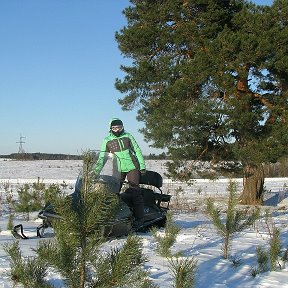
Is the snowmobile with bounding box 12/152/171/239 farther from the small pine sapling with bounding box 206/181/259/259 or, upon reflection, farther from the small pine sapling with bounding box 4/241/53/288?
the small pine sapling with bounding box 4/241/53/288

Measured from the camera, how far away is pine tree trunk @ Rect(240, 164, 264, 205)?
15.9m

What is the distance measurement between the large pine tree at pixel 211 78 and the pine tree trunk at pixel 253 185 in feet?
0.11

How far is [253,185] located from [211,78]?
4.46 metres

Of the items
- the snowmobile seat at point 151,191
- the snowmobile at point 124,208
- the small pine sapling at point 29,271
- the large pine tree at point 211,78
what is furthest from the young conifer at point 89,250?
the large pine tree at point 211,78

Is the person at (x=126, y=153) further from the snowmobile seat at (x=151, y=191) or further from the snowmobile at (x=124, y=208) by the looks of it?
the snowmobile seat at (x=151, y=191)

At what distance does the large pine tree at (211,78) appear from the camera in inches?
510

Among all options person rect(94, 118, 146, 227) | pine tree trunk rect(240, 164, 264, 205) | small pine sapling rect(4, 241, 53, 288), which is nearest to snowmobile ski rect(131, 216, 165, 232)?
person rect(94, 118, 146, 227)

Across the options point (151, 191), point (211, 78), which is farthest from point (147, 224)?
point (211, 78)

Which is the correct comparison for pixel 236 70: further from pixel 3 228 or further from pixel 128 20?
pixel 3 228

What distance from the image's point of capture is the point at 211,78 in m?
13.8

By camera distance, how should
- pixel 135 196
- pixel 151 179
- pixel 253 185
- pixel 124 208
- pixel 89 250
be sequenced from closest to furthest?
pixel 89 250
pixel 124 208
pixel 135 196
pixel 151 179
pixel 253 185

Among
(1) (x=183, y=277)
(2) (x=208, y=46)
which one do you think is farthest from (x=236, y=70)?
(1) (x=183, y=277)

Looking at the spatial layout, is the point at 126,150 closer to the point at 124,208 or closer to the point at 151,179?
the point at 151,179

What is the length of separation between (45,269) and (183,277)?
782 millimetres
